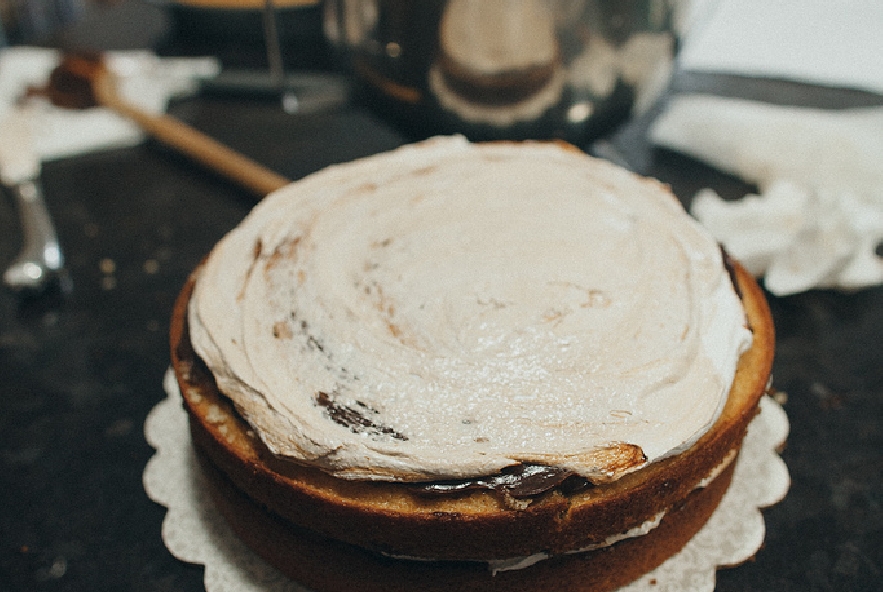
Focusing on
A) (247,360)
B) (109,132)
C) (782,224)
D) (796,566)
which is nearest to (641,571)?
(796,566)

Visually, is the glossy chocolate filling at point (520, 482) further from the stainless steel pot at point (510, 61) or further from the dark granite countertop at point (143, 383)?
the stainless steel pot at point (510, 61)

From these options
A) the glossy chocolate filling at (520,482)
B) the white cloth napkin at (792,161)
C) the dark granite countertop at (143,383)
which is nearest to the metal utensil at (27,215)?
the dark granite countertop at (143,383)

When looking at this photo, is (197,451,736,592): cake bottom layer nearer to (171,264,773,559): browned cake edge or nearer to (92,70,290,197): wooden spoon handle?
(171,264,773,559): browned cake edge

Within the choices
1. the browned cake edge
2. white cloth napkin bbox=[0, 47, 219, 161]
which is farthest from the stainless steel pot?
the browned cake edge

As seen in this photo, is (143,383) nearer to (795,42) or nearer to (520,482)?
(520,482)

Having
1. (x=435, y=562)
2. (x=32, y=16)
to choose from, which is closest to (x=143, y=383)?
(x=435, y=562)
